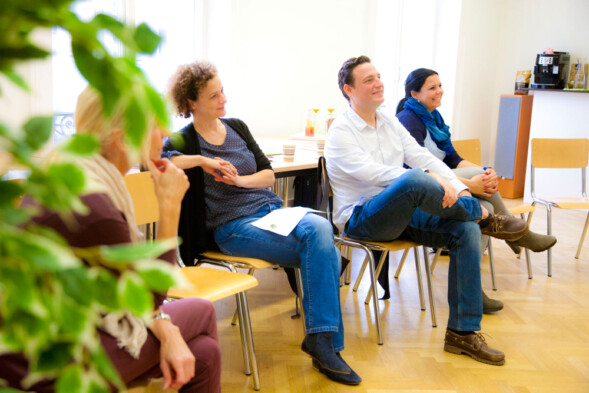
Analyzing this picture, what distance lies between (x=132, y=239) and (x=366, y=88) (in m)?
1.76

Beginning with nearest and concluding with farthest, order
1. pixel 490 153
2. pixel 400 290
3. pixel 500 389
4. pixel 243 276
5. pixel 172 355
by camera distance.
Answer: pixel 172 355 < pixel 243 276 < pixel 500 389 < pixel 400 290 < pixel 490 153

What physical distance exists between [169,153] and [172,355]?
3.70ft

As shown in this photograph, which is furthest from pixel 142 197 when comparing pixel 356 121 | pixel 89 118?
pixel 356 121

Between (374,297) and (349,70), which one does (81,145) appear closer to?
(374,297)

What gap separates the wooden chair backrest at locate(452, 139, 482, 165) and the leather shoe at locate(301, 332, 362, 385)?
1.92 m

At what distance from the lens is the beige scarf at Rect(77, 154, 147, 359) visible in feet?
4.52

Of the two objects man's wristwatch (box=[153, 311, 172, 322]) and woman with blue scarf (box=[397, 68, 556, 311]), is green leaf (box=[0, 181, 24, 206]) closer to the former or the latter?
man's wristwatch (box=[153, 311, 172, 322])

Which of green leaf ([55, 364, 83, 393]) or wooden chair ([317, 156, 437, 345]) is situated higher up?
green leaf ([55, 364, 83, 393])

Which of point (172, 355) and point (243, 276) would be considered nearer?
point (172, 355)

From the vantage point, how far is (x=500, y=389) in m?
2.38

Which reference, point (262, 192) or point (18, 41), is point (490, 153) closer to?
point (262, 192)

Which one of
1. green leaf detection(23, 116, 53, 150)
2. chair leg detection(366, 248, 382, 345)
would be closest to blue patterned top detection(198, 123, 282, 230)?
chair leg detection(366, 248, 382, 345)

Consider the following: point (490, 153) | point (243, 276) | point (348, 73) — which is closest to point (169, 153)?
point (243, 276)

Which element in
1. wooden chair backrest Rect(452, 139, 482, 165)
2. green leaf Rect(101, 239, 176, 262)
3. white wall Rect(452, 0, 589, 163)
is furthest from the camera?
white wall Rect(452, 0, 589, 163)
